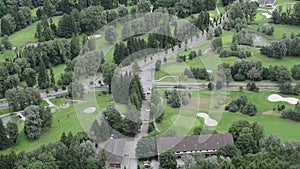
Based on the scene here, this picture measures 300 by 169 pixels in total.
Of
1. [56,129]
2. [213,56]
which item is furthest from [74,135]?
[213,56]

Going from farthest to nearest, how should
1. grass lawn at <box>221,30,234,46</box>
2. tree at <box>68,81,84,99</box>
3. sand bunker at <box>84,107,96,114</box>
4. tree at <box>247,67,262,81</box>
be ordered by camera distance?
grass lawn at <box>221,30,234,46</box>, tree at <box>247,67,262,81</box>, tree at <box>68,81,84,99</box>, sand bunker at <box>84,107,96,114</box>

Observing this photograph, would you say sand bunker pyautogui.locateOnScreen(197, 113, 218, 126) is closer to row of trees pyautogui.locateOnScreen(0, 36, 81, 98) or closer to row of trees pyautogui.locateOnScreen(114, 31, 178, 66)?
row of trees pyautogui.locateOnScreen(114, 31, 178, 66)

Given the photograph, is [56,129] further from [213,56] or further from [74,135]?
[213,56]

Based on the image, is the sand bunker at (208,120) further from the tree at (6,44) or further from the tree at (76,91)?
the tree at (6,44)

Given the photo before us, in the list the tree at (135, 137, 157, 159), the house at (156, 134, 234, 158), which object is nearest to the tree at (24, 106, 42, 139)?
the tree at (135, 137, 157, 159)

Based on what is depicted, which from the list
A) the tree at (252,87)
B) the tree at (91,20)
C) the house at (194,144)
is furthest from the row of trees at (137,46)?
the house at (194,144)

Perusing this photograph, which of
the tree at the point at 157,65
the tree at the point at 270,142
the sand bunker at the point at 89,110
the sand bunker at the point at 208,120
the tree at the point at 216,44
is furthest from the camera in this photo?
the tree at the point at 216,44
